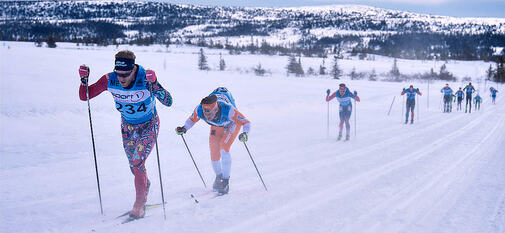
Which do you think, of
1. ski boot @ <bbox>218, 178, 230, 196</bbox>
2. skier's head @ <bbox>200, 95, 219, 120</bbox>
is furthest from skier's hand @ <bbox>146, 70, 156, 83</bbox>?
ski boot @ <bbox>218, 178, 230, 196</bbox>

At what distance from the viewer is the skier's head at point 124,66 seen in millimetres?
4125

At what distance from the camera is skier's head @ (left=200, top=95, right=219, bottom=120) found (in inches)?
207

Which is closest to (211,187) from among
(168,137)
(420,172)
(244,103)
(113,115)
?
(420,172)

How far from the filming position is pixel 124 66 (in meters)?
4.13

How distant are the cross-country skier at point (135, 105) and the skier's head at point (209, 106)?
75 centimetres

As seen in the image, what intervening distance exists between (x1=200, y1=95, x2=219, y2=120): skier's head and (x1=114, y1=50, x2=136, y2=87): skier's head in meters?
1.30

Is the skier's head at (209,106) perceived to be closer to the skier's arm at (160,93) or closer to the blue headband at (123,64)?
the skier's arm at (160,93)

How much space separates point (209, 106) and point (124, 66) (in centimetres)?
148

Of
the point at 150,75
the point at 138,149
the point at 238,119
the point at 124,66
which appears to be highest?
the point at 124,66

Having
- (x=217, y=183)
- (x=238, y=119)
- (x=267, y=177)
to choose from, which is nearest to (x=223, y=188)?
(x=217, y=183)

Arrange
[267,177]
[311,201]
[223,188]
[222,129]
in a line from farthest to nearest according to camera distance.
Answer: [267,177] → [222,129] → [223,188] → [311,201]

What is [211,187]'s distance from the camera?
6.02m

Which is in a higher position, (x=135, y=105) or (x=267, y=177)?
(x=135, y=105)

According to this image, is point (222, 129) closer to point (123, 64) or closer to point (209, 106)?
point (209, 106)
